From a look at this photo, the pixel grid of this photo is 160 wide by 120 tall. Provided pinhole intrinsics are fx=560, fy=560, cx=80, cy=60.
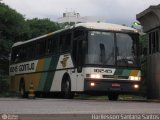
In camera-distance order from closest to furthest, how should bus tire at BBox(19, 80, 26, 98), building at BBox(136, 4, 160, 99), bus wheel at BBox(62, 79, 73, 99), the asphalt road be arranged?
the asphalt road → bus wheel at BBox(62, 79, 73, 99) → building at BBox(136, 4, 160, 99) → bus tire at BBox(19, 80, 26, 98)

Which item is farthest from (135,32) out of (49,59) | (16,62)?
(16,62)

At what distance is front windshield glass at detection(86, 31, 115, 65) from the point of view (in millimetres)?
24547

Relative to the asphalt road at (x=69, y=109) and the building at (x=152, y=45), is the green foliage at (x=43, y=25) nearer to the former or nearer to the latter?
the building at (x=152, y=45)

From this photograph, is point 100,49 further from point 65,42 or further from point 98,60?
point 65,42

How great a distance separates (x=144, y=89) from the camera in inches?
1211

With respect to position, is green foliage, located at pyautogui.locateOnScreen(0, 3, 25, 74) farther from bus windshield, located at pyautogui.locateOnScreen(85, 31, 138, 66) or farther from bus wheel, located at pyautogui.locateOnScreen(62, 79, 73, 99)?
bus windshield, located at pyautogui.locateOnScreen(85, 31, 138, 66)

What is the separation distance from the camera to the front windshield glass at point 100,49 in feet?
80.5

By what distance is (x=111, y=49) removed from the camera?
24844mm

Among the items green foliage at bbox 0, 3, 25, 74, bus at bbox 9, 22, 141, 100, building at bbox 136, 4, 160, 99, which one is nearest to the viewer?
bus at bbox 9, 22, 141, 100

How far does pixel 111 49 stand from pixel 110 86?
165cm

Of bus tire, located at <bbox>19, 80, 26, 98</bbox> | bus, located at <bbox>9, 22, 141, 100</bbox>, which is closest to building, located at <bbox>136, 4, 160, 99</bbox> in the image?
bus, located at <bbox>9, 22, 141, 100</bbox>

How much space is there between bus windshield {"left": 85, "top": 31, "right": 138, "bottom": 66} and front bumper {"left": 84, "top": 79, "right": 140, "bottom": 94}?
2.62 ft

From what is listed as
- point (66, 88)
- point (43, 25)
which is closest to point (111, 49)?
point (66, 88)

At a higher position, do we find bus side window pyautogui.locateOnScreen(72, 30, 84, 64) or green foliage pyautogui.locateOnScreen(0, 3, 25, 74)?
green foliage pyautogui.locateOnScreen(0, 3, 25, 74)
